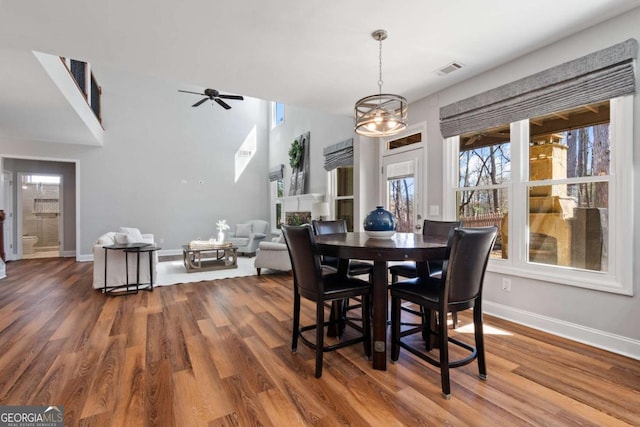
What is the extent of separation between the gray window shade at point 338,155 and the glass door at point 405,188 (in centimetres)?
66

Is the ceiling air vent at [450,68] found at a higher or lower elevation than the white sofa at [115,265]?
higher

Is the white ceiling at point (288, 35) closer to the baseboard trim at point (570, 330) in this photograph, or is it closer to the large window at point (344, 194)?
the large window at point (344, 194)

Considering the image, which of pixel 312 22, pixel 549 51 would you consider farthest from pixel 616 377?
pixel 312 22

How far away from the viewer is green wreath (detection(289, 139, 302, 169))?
6.81m

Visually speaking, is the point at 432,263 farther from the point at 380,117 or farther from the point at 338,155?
the point at 338,155

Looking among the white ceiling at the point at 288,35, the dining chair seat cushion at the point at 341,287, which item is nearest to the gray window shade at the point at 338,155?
the white ceiling at the point at 288,35

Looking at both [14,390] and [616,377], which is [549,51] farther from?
[14,390]

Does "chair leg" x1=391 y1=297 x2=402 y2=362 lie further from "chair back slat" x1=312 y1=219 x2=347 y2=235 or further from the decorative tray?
the decorative tray

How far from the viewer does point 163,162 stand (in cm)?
739

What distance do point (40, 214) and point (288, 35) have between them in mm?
8907

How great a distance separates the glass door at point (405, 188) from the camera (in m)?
3.88

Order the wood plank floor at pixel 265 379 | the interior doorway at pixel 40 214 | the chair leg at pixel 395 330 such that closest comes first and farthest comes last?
1. the wood plank floor at pixel 265 379
2. the chair leg at pixel 395 330
3. the interior doorway at pixel 40 214

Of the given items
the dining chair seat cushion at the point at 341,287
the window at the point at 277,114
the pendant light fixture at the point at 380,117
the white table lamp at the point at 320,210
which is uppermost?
the window at the point at 277,114

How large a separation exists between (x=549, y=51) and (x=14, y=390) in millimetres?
4630
